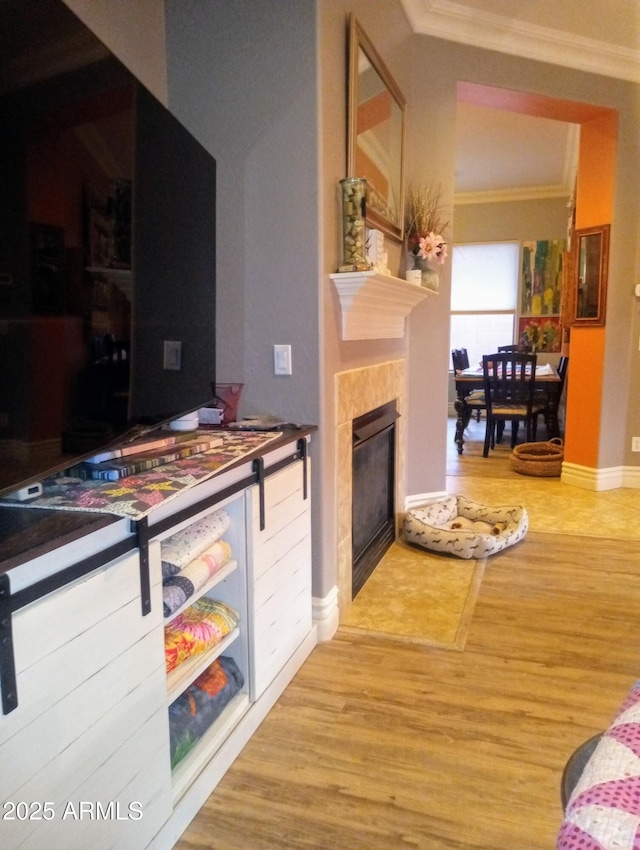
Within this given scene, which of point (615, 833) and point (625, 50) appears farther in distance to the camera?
point (625, 50)

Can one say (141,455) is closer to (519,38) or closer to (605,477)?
(519,38)

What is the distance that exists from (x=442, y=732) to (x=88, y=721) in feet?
3.63

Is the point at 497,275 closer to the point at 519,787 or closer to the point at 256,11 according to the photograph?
the point at 256,11

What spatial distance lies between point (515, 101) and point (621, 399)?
214 centimetres

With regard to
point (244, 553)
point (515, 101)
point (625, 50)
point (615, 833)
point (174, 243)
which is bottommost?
point (244, 553)

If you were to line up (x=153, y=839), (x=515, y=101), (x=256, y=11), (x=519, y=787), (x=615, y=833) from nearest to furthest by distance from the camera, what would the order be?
(x=615, y=833), (x=153, y=839), (x=519, y=787), (x=256, y=11), (x=515, y=101)

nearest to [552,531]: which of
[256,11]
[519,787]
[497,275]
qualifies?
[519,787]

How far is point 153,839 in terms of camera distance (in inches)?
50.0

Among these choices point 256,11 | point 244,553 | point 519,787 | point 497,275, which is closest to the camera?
point 519,787

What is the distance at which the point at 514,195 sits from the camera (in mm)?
7152

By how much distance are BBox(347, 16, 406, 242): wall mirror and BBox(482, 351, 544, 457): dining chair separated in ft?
8.38

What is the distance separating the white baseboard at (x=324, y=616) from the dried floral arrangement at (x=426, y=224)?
1.82m

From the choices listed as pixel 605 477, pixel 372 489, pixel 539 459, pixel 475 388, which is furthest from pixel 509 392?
pixel 372 489

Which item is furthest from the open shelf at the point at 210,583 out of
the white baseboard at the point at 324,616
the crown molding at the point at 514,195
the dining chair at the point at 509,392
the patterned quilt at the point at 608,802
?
the crown molding at the point at 514,195
